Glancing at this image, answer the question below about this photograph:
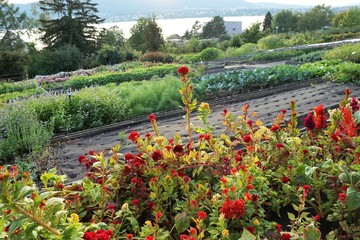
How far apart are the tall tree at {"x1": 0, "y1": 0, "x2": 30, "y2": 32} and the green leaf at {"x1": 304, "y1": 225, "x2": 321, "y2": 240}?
4065 cm

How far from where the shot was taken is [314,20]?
52875mm

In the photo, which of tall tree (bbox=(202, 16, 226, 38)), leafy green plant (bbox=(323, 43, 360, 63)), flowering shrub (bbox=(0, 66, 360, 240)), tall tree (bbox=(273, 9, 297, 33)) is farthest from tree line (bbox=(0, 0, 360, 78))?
flowering shrub (bbox=(0, 66, 360, 240))

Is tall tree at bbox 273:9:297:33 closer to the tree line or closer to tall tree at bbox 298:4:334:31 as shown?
tall tree at bbox 298:4:334:31

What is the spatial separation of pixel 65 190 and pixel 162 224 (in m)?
0.57

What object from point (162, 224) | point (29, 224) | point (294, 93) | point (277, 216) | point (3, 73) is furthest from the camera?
point (3, 73)

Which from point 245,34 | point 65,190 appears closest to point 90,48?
point 245,34

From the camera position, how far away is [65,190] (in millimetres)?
1882

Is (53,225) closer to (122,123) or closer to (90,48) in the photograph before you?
(122,123)

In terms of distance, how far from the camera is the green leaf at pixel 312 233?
1438mm

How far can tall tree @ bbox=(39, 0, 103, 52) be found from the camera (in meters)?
31.6

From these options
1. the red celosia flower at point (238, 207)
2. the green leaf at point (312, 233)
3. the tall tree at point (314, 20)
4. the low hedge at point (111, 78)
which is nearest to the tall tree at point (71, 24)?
the low hedge at point (111, 78)

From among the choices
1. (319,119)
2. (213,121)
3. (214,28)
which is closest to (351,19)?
(214,28)

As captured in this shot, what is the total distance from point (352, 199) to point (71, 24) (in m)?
33.4

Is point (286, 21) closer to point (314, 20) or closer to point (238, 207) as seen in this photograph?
point (314, 20)
